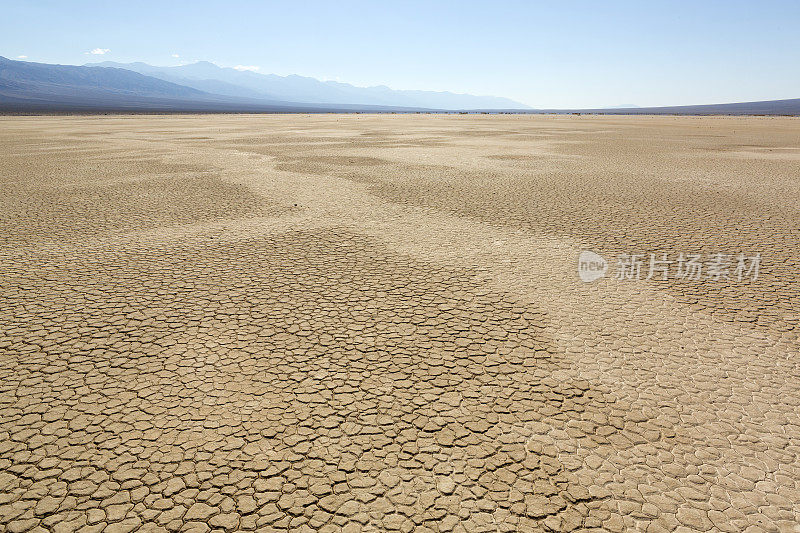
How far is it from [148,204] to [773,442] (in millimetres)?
9174

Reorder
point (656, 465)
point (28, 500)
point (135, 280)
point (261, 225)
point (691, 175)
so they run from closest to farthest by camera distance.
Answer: point (28, 500)
point (656, 465)
point (135, 280)
point (261, 225)
point (691, 175)

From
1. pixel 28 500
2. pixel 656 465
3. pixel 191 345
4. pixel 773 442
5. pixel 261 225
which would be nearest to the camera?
pixel 28 500

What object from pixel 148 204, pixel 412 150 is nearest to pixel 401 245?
pixel 148 204

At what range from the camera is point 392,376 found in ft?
10.3

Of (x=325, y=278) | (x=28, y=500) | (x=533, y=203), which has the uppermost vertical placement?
(x=533, y=203)

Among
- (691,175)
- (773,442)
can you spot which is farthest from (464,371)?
(691,175)

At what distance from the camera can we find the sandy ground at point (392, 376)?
84.8 inches

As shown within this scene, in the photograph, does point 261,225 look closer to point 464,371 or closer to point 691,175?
point 464,371

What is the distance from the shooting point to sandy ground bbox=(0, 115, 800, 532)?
2.15m

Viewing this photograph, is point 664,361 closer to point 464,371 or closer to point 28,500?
point 464,371

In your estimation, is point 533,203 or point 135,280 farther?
point 533,203

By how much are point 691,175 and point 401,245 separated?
9.53 meters

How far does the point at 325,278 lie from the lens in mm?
4891

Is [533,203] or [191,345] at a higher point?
[533,203]
